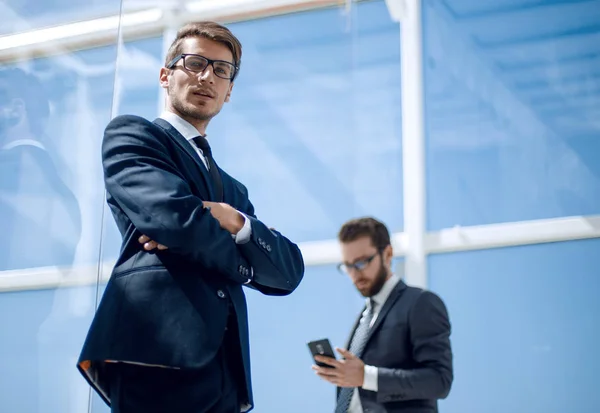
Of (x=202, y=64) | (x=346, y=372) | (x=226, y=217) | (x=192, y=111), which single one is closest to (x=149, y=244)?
(x=226, y=217)

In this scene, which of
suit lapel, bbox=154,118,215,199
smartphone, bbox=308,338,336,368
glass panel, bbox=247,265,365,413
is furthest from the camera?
glass panel, bbox=247,265,365,413

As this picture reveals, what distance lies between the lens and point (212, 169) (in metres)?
1.83

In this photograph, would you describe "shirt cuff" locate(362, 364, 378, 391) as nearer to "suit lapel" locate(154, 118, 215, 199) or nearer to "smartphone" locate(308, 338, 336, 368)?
"smartphone" locate(308, 338, 336, 368)

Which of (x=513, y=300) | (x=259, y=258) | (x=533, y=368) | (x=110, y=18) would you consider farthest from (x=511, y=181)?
(x=259, y=258)

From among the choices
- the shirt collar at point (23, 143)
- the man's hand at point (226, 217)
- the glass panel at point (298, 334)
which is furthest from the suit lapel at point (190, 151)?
the glass panel at point (298, 334)

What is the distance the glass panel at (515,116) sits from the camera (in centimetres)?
487

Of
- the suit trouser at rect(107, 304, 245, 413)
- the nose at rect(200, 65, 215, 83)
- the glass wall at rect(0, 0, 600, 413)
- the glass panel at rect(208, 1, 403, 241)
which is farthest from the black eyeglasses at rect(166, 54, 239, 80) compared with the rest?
the glass panel at rect(208, 1, 403, 241)

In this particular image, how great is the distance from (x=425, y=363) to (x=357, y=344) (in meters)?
0.30

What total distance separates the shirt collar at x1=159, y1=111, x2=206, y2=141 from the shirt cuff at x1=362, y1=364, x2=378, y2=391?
49.9 inches

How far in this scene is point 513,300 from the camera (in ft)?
15.5

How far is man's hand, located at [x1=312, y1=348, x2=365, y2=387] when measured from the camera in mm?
2775

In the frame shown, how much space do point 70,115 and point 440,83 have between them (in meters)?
3.37

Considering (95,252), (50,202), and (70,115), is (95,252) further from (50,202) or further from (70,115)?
(70,115)

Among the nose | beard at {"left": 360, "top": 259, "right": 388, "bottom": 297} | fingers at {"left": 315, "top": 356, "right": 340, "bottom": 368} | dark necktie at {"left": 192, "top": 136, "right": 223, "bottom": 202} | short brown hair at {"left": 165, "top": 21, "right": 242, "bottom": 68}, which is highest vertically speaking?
short brown hair at {"left": 165, "top": 21, "right": 242, "bottom": 68}
